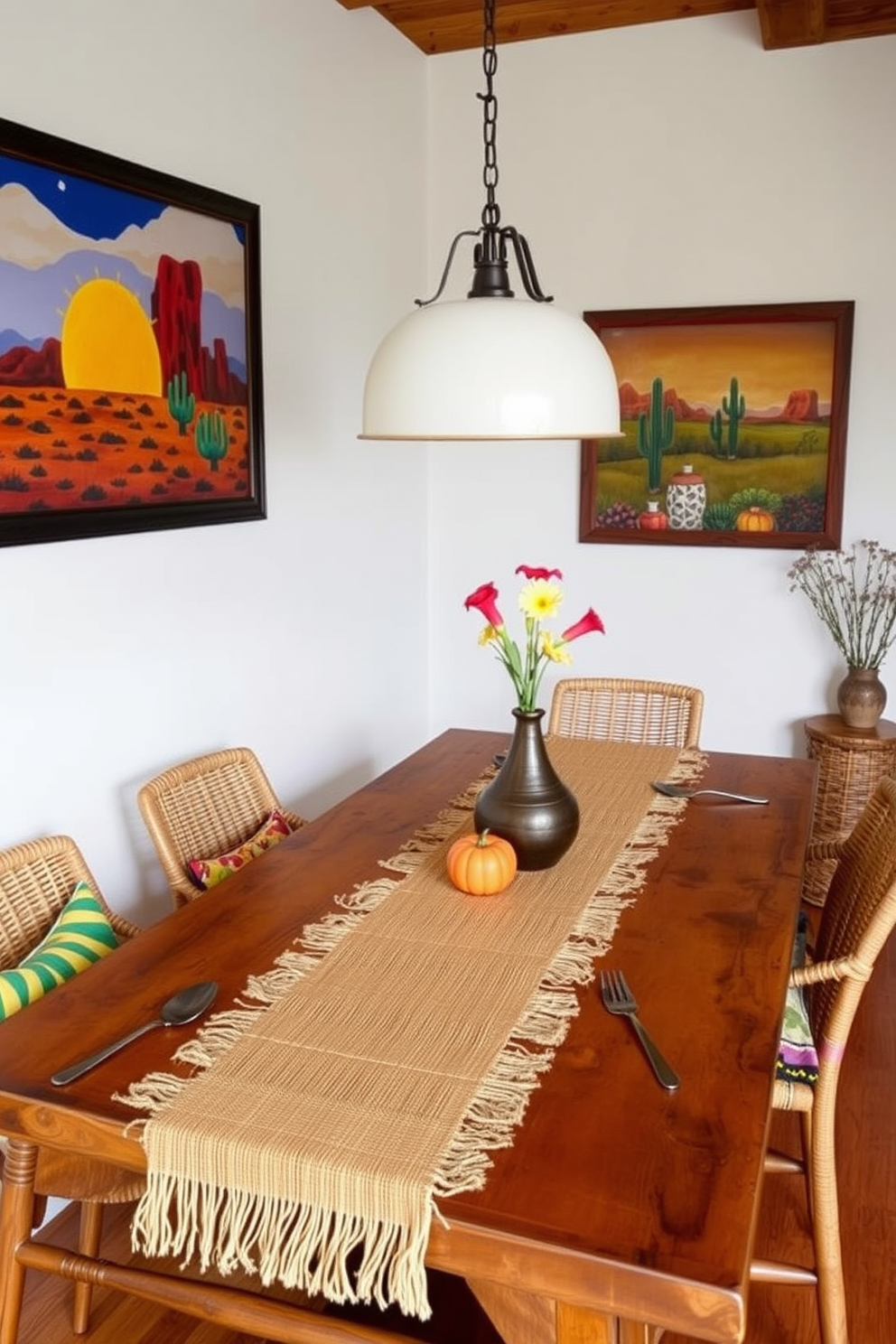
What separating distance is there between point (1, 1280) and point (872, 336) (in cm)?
342

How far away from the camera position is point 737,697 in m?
3.87

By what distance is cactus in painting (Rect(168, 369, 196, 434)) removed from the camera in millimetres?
2535

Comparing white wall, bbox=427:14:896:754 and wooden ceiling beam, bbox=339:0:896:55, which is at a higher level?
wooden ceiling beam, bbox=339:0:896:55

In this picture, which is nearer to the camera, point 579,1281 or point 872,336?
point 579,1281

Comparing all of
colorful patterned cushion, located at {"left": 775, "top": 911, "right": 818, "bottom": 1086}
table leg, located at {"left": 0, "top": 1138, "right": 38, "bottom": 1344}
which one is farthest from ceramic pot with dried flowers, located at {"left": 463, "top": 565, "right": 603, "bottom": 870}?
table leg, located at {"left": 0, "top": 1138, "right": 38, "bottom": 1344}

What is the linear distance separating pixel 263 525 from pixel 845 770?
1928mm

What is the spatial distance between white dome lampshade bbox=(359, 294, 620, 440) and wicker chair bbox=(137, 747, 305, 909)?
3.20 feet

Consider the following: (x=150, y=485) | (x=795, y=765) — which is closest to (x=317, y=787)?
(x=150, y=485)

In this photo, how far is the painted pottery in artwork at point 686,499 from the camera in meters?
3.77

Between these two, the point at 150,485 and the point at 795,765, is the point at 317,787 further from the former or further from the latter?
the point at 795,765

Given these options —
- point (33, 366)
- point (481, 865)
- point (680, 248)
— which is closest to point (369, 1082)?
point (481, 865)

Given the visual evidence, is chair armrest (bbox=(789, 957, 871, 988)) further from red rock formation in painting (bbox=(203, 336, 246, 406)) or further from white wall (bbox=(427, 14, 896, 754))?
white wall (bbox=(427, 14, 896, 754))

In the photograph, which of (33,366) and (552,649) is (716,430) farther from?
(33,366)

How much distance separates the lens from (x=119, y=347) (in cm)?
235
